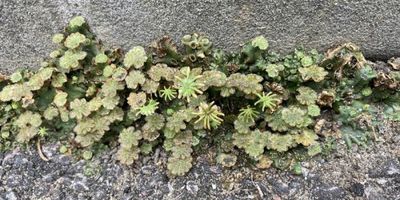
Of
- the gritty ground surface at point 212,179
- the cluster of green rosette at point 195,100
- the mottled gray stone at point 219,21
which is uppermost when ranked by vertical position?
the mottled gray stone at point 219,21

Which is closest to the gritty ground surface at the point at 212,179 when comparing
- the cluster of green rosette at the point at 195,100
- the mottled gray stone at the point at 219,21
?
the cluster of green rosette at the point at 195,100

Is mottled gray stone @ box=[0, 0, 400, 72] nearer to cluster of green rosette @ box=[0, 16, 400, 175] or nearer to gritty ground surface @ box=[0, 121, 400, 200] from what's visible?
cluster of green rosette @ box=[0, 16, 400, 175]

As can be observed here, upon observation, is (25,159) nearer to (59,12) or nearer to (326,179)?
(59,12)

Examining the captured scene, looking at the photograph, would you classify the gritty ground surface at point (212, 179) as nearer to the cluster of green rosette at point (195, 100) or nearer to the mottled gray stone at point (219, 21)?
the cluster of green rosette at point (195, 100)

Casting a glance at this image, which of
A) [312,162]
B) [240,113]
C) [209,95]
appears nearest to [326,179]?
[312,162]

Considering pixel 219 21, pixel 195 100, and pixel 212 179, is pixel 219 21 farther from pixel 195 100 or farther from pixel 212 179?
pixel 212 179

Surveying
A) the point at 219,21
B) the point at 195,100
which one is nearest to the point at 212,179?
the point at 195,100
